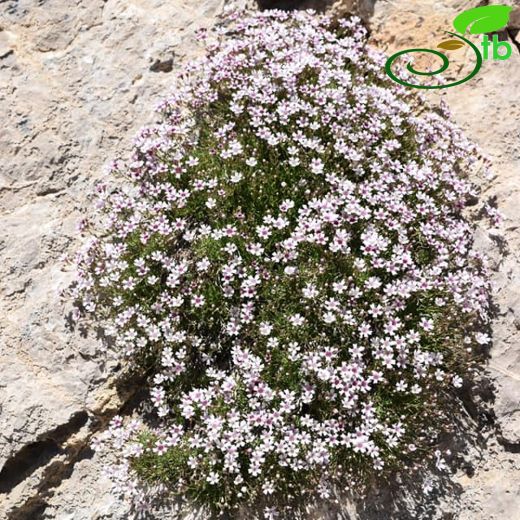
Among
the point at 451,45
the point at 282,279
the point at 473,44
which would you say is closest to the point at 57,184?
the point at 282,279

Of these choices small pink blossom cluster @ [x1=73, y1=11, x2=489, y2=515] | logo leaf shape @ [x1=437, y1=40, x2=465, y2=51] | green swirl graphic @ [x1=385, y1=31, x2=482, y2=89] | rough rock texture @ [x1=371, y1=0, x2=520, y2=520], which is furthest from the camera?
logo leaf shape @ [x1=437, y1=40, x2=465, y2=51]

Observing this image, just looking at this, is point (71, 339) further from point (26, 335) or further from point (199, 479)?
point (199, 479)

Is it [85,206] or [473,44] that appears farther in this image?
[473,44]

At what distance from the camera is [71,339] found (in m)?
5.79

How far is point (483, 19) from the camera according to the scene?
7391 mm

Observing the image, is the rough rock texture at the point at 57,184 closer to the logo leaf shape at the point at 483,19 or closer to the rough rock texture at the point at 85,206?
the rough rock texture at the point at 85,206

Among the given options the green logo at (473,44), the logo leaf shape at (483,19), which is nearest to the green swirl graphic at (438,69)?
the green logo at (473,44)

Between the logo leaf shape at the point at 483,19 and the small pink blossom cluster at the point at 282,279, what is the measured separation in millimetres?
1529

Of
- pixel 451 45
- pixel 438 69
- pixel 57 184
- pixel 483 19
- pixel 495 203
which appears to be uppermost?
pixel 483 19

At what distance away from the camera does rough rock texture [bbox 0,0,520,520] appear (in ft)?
17.6

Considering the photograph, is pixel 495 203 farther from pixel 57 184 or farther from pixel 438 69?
pixel 57 184

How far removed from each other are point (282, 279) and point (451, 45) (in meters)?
4.18

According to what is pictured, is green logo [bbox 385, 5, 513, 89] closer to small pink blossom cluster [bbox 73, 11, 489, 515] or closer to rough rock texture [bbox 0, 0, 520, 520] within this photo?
rough rock texture [bbox 0, 0, 520, 520]

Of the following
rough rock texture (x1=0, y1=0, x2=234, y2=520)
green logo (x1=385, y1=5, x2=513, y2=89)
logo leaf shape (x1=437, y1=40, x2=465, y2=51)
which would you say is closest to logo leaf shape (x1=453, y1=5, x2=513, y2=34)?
green logo (x1=385, y1=5, x2=513, y2=89)
